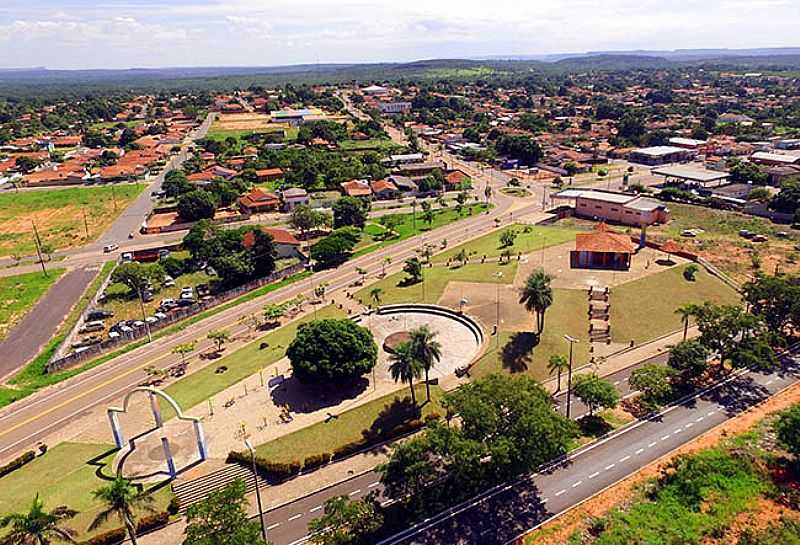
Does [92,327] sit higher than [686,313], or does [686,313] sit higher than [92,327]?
[686,313]

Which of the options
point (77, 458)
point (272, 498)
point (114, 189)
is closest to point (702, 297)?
point (272, 498)

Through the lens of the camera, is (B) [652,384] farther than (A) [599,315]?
No

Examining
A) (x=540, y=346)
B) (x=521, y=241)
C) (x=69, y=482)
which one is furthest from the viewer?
(x=521, y=241)

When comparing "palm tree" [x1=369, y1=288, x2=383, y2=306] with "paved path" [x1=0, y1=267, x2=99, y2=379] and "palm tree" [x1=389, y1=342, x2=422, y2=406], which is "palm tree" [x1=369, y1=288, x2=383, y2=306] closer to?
"palm tree" [x1=389, y1=342, x2=422, y2=406]

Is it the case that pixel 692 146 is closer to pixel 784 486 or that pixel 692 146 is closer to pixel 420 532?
pixel 784 486

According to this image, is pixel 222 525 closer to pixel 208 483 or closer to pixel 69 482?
pixel 208 483

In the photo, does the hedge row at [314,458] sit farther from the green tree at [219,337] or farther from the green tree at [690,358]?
the green tree at [690,358]

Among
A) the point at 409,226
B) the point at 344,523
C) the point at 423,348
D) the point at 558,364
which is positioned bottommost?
the point at 344,523

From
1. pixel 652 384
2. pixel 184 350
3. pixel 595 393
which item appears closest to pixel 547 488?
pixel 595 393

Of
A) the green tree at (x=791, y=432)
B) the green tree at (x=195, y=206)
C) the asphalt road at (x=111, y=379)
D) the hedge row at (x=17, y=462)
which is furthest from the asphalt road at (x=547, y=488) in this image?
the green tree at (x=195, y=206)
